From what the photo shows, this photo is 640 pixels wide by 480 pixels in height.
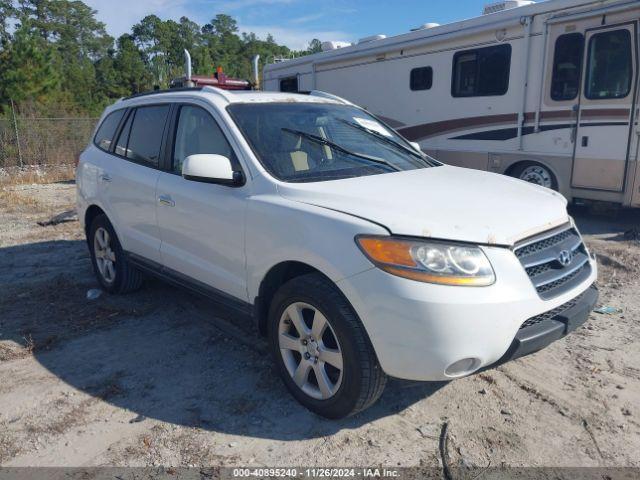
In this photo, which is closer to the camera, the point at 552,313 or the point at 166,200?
the point at 552,313

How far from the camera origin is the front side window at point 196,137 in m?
3.83

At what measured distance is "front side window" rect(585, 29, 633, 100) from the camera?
7215mm

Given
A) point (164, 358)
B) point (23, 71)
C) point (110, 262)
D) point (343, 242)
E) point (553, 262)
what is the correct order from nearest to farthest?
point (343, 242)
point (553, 262)
point (164, 358)
point (110, 262)
point (23, 71)

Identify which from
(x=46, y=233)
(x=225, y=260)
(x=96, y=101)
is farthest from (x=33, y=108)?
(x=225, y=260)

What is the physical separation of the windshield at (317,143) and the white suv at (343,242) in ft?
0.05

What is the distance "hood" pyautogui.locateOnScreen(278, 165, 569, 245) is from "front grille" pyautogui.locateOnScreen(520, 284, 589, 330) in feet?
1.37

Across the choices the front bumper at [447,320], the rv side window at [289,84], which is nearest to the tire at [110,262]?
the front bumper at [447,320]

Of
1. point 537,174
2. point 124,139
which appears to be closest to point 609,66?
point 537,174

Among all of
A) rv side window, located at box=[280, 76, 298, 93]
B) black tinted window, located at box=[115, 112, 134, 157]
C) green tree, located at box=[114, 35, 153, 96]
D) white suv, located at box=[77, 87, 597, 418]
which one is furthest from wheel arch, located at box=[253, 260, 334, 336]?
green tree, located at box=[114, 35, 153, 96]

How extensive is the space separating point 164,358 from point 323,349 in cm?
152

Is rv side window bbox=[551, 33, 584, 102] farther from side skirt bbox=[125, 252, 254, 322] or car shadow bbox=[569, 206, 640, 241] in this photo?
side skirt bbox=[125, 252, 254, 322]

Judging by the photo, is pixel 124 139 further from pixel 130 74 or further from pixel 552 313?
pixel 130 74

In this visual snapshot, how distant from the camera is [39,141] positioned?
19.0 m

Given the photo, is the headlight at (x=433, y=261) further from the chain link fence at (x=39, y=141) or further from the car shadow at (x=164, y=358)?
the chain link fence at (x=39, y=141)
